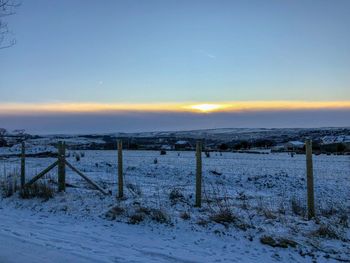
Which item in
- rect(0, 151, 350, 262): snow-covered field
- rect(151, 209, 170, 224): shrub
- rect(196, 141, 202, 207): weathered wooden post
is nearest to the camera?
rect(0, 151, 350, 262): snow-covered field

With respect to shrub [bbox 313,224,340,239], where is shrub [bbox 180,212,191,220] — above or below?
above

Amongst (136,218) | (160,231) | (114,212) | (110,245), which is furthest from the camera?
(114,212)

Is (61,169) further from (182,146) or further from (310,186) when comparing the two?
(182,146)

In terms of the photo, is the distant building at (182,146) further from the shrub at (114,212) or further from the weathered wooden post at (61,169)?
the shrub at (114,212)

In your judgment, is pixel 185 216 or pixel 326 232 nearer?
pixel 326 232

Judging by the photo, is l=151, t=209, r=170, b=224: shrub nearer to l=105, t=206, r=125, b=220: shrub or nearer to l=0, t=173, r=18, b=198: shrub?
l=105, t=206, r=125, b=220: shrub

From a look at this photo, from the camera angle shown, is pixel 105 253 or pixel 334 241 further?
pixel 334 241

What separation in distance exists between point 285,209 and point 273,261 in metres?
3.61

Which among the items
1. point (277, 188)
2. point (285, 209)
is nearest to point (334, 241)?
point (285, 209)

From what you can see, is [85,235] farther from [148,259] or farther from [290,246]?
[290,246]

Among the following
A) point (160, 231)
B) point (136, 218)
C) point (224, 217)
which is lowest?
point (160, 231)

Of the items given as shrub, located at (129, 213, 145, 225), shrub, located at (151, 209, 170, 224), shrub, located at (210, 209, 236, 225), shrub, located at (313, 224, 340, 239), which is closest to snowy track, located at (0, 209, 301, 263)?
shrub, located at (129, 213, 145, 225)

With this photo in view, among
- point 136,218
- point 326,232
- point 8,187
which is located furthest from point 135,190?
point 326,232

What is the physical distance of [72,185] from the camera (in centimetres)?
1459
